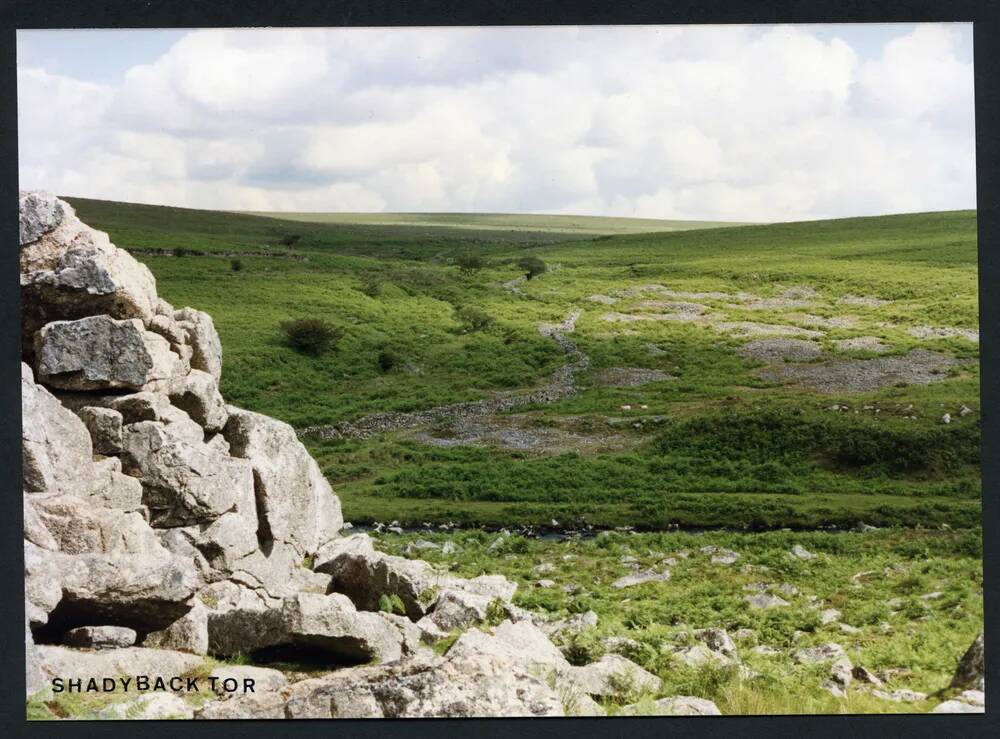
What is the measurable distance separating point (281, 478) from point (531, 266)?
19.9m

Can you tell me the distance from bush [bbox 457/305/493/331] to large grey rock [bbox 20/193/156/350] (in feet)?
62.5

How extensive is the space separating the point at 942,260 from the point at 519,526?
14283mm

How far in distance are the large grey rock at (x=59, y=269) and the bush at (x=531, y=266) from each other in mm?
21069

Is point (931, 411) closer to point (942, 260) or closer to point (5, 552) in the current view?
point (942, 260)

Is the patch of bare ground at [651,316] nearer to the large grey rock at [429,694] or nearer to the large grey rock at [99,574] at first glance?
the large grey rock at [429,694]

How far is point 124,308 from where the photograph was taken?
13797 millimetres

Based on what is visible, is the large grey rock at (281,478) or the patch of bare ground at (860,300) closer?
the large grey rock at (281,478)

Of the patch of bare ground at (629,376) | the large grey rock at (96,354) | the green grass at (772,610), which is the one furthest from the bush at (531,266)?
the large grey rock at (96,354)

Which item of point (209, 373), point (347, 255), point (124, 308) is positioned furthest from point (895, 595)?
point (347, 255)

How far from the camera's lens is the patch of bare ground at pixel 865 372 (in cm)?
2509

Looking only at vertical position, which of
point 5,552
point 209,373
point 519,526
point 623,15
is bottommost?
point 519,526

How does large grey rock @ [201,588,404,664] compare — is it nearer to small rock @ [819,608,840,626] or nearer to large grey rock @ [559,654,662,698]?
large grey rock @ [559,654,662,698]

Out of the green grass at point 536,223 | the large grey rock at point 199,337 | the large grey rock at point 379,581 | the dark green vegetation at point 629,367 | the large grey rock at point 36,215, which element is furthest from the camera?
the green grass at point 536,223

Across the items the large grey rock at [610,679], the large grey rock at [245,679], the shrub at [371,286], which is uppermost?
the shrub at [371,286]
